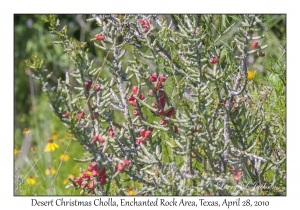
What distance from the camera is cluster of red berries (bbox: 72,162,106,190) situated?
1670 millimetres

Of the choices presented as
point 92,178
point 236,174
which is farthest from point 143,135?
point 236,174

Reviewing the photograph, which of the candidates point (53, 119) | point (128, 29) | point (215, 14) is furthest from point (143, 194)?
point (53, 119)

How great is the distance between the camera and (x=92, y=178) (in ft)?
5.74

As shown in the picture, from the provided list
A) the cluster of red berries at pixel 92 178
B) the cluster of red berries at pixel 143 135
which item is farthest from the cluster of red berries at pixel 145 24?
the cluster of red berries at pixel 92 178

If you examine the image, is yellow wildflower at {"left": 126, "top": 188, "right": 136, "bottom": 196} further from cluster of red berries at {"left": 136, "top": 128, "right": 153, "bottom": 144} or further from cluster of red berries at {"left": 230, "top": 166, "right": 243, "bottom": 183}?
cluster of red berries at {"left": 230, "top": 166, "right": 243, "bottom": 183}

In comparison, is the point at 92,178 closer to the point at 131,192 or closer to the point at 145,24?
the point at 131,192

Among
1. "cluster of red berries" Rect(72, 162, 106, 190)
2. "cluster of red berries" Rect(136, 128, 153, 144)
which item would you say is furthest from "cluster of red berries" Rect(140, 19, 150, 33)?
"cluster of red berries" Rect(72, 162, 106, 190)

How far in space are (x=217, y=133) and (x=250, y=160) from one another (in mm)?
206

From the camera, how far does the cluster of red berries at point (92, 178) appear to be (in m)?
1.67

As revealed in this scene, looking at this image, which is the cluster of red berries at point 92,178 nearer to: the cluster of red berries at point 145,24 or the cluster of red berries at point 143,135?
the cluster of red berries at point 143,135

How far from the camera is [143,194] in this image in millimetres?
1806

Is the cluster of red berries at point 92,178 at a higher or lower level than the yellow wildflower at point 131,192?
higher

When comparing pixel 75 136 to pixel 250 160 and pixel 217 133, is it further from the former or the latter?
pixel 250 160

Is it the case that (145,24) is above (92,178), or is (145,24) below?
above
